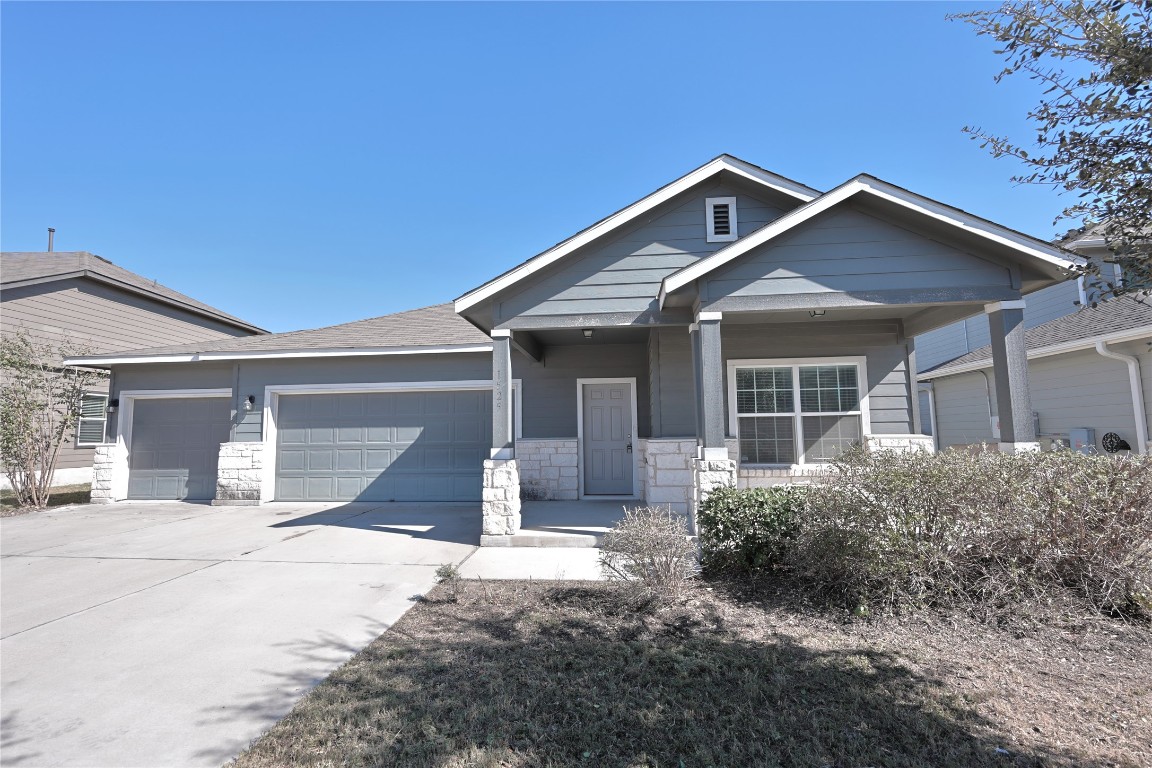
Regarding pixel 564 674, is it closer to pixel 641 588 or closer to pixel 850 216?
pixel 641 588

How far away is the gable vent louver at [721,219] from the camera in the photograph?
7.85m

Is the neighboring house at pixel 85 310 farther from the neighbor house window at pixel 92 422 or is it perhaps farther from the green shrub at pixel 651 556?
the green shrub at pixel 651 556

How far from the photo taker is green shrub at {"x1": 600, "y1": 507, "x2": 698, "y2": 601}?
4.34 m

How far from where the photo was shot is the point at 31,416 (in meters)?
10.3

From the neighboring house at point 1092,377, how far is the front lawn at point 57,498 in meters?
16.3

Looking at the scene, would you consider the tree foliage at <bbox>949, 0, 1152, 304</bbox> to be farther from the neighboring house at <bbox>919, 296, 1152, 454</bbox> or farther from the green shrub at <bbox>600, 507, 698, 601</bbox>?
the neighboring house at <bbox>919, 296, 1152, 454</bbox>

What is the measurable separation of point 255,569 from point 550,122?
9034 mm

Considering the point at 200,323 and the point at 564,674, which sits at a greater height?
the point at 200,323

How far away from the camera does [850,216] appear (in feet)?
19.9

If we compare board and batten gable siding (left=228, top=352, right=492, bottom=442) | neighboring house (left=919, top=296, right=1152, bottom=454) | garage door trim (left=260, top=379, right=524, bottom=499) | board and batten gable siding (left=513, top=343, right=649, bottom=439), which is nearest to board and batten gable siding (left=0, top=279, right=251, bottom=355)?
board and batten gable siding (left=228, top=352, right=492, bottom=442)

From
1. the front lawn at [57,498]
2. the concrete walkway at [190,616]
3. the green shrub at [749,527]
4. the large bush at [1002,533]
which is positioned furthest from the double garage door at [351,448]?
the large bush at [1002,533]

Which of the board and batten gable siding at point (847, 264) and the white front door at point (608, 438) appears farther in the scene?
the white front door at point (608, 438)

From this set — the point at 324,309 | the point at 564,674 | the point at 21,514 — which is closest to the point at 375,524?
the point at 564,674

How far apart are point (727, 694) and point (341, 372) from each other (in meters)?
9.40
